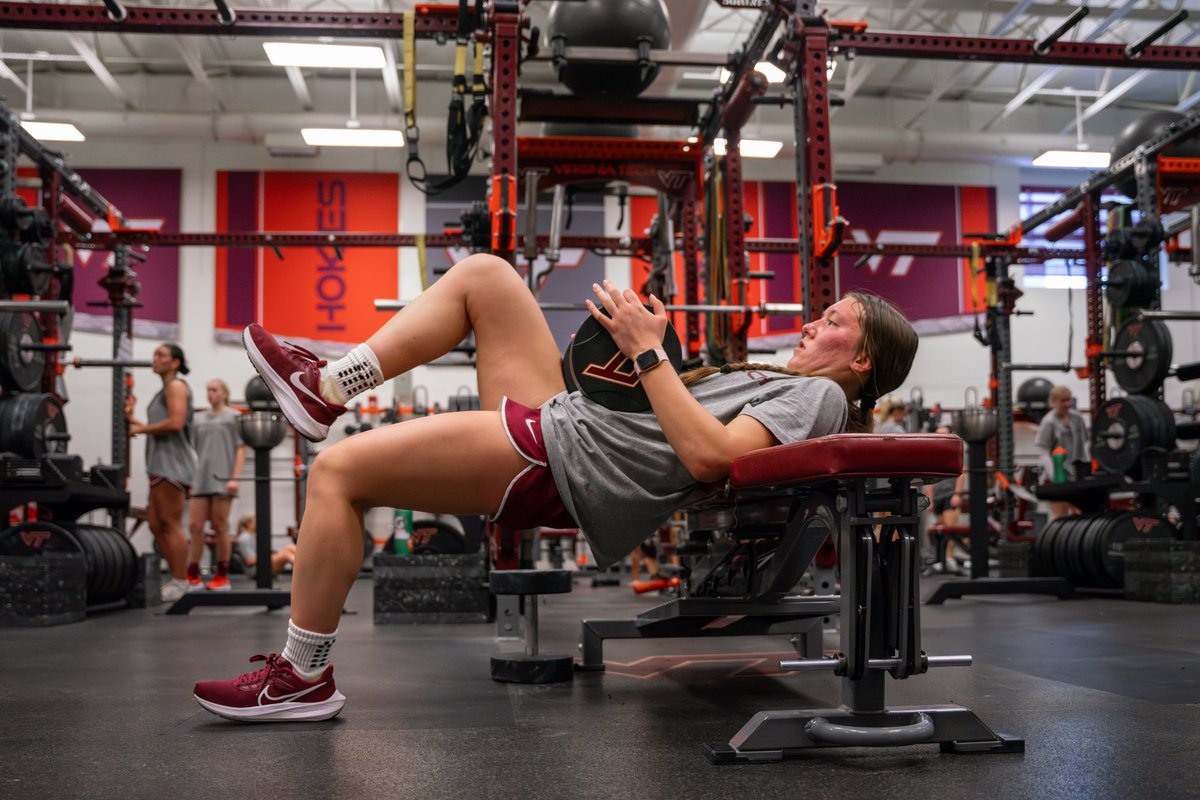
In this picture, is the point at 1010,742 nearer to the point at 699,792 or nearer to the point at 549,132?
the point at 699,792

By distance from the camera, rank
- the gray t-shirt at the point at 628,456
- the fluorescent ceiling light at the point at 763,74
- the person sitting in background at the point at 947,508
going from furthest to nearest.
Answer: the person sitting in background at the point at 947,508
the fluorescent ceiling light at the point at 763,74
the gray t-shirt at the point at 628,456

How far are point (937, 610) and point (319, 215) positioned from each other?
8.31 metres

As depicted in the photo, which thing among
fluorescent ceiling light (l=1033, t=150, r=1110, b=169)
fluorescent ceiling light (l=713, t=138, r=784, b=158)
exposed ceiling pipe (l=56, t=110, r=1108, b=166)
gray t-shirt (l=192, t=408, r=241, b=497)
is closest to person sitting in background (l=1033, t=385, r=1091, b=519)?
fluorescent ceiling light (l=713, t=138, r=784, b=158)

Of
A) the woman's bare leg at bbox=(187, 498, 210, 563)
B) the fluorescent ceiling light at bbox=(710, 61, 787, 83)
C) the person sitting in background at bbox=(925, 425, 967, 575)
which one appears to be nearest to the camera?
the fluorescent ceiling light at bbox=(710, 61, 787, 83)

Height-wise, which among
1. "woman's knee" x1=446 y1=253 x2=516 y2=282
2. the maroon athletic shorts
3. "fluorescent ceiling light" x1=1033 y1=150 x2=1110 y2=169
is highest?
"fluorescent ceiling light" x1=1033 y1=150 x2=1110 y2=169

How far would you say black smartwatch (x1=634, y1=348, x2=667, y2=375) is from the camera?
1521mm

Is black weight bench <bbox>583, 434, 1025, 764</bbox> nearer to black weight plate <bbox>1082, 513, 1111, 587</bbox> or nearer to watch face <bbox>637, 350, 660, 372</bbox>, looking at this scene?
watch face <bbox>637, 350, 660, 372</bbox>

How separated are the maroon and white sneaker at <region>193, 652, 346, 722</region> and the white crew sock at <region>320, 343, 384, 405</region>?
0.46 metres

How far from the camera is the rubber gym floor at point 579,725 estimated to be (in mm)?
1274

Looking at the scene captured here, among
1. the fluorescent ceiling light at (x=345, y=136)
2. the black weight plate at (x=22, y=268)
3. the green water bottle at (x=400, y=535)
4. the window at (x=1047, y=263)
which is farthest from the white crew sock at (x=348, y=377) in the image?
the window at (x=1047, y=263)

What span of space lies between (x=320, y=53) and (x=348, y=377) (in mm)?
7174

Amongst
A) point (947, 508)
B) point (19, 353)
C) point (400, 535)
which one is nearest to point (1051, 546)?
point (947, 508)

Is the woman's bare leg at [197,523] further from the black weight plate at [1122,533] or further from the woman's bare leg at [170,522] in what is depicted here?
the black weight plate at [1122,533]

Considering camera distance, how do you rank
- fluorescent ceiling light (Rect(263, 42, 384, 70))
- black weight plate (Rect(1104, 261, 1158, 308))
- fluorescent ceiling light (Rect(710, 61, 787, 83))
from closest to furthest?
fluorescent ceiling light (Rect(710, 61, 787, 83)) → black weight plate (Rect(1104, 261, 1158, 308)) → fluorescent ceiling light (Rect(263, 42, 384, 70))
